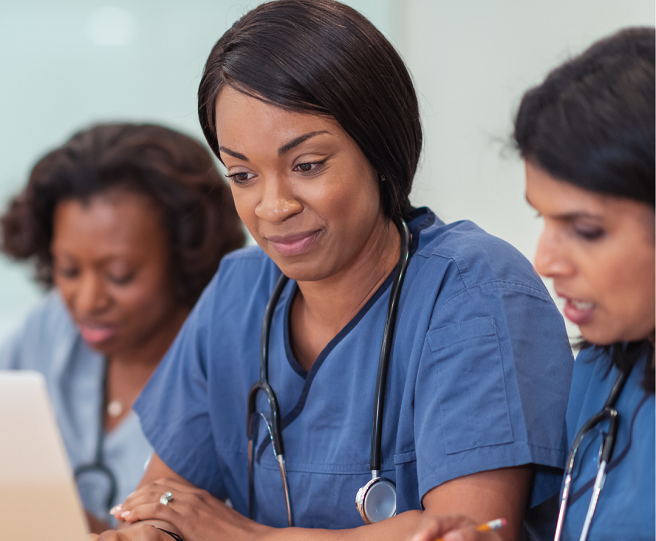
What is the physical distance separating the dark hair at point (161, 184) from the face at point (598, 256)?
3.54 feet

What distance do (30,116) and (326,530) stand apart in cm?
249

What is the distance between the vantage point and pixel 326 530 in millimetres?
915

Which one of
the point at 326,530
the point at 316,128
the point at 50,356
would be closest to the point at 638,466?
the point at 326,530

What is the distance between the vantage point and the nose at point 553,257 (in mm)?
726

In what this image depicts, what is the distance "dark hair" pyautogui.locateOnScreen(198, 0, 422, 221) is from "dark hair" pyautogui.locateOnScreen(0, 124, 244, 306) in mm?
708

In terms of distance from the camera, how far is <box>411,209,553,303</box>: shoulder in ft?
2.99

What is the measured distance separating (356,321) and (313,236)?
0.15 m

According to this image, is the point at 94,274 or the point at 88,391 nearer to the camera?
the point at 94,274

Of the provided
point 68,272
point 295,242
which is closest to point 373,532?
point 295,242

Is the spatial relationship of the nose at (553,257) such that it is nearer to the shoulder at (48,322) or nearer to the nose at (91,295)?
the nose at (91,295)

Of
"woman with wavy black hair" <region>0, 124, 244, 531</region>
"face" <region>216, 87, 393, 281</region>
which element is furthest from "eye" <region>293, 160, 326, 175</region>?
"woman with wavy black hair" <region>0, 124, 244, 531</region>

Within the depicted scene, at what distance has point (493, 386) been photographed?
0.85 metres

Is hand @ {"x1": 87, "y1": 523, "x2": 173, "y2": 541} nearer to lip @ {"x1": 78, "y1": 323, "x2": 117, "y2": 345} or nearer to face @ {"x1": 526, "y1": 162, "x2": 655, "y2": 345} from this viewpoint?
face @ {"x1": 526, "y1": 162, "x2": 655, "y2": 345}

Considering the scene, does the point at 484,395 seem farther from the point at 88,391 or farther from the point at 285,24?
the point at 88,391
